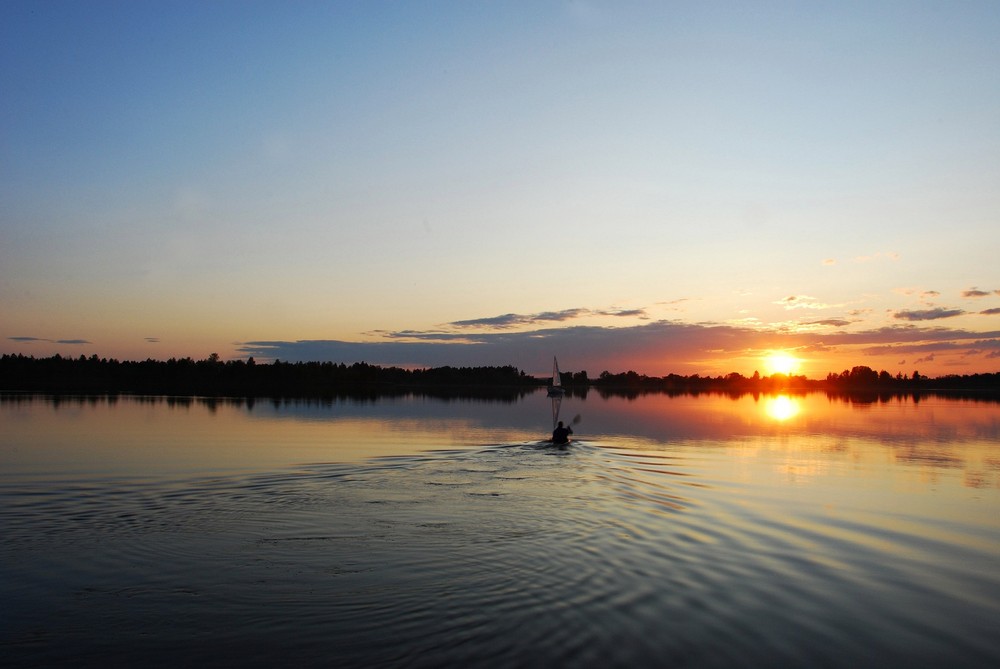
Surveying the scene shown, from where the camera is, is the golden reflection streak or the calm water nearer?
the calm water

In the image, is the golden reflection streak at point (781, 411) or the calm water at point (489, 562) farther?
the golden reflection streak at point (781, 411)

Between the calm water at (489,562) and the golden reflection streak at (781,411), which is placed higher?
the calm water at (489,562)

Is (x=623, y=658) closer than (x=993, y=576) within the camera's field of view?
Yes

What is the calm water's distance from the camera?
10.1 m

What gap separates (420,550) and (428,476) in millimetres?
12730

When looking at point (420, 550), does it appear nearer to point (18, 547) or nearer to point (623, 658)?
point (623, 658)

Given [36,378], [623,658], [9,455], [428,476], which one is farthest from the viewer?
[36,378]

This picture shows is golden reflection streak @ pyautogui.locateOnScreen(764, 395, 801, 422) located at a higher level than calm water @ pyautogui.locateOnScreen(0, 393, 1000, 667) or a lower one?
lower

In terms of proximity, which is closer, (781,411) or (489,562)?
(489,562)

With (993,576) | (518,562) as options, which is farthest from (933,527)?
(518,562)

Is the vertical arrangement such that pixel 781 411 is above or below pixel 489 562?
below

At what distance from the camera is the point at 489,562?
14375 millimetres

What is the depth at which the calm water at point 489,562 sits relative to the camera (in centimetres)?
1007

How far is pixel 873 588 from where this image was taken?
13656mm
